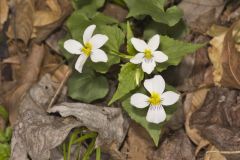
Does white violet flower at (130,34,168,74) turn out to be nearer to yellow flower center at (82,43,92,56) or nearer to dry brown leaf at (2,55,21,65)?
yellow flower center at (82,43,92,56)

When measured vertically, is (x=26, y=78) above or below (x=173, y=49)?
below

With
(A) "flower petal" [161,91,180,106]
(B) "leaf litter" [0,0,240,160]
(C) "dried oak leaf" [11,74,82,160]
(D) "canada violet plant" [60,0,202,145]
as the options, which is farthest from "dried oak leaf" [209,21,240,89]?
(C) "dried oak leaf" [11,74,82,160]

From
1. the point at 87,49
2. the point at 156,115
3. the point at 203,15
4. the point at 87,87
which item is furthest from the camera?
the point at 203,15

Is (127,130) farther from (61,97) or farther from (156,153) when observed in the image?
(61,97)

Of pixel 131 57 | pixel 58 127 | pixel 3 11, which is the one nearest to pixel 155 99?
pixel 131 57

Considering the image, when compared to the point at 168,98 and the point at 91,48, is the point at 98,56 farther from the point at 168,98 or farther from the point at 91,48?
the point at 168,98

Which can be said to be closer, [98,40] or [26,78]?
[98,40]

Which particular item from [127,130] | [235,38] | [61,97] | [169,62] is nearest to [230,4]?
[235,38]

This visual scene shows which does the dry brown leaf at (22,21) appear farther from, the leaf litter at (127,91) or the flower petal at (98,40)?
the flower petal at (98,40)
